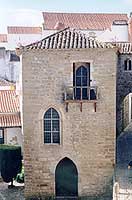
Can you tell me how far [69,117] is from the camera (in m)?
21.3

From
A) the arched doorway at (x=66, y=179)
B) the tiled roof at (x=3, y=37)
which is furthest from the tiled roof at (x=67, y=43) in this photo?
the tiled roof at (x=3, y=37)

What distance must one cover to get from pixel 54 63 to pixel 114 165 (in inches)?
242

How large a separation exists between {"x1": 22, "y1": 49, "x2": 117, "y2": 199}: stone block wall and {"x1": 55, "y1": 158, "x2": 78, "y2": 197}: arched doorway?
269mm

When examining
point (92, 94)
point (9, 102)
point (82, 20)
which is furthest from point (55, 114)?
point (82, 20)

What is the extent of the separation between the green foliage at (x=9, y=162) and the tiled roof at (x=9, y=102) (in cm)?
455

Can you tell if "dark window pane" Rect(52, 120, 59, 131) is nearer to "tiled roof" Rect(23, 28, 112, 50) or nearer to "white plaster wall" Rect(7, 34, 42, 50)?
"tiled roof" Rect(23, 28, 112, 50)

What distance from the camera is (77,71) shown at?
70.6 ft

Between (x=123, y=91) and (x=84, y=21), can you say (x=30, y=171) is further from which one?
(x=84, y=21)

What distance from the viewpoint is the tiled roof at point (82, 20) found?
53.8m

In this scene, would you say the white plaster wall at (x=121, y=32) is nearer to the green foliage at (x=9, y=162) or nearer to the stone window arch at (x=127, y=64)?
the stone window arch at (x=127, y=64)

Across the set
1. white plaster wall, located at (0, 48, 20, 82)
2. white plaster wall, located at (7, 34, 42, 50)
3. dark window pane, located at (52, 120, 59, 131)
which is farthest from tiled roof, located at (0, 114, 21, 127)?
white plaster wall, located at (7, 34, 42, 50)

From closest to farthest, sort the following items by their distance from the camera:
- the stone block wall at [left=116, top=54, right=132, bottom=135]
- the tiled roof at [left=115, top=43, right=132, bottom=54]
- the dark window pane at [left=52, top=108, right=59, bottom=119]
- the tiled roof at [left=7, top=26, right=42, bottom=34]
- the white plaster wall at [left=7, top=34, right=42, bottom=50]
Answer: the dark window pane at [left=52, top=108, right=59, bottom=119] < the stone block wall at [left=116, top=54, right=132, bottom=135] < the tiled roof at [left=115, top=43, right=132, bottom=54] < the white plaster wall at [left=7, top=34, right=42, bottom=50] < the tiled roof at [left=7, top=26, right=42, bottom=34]

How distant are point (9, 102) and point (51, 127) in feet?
26.8

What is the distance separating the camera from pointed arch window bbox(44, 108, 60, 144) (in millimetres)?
21484
